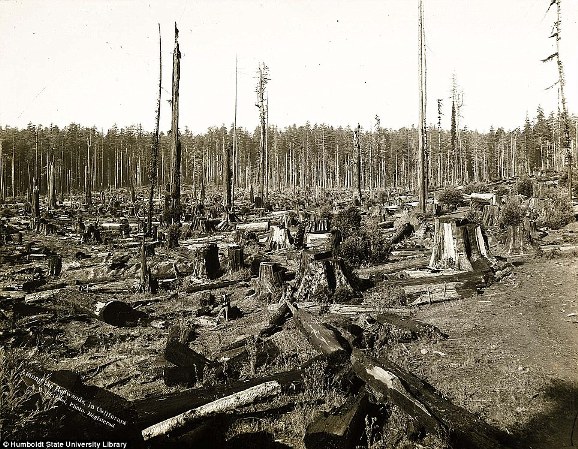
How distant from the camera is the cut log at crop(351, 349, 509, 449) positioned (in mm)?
3818

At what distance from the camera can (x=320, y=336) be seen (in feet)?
20.2

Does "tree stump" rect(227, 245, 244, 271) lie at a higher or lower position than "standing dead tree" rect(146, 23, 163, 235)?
lower

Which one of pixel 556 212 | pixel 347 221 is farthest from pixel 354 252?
pixel 556 212

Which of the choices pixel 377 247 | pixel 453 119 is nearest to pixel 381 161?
pixel 453 119

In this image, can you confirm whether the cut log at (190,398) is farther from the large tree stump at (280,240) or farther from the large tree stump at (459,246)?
the large tree stump at (280,240)

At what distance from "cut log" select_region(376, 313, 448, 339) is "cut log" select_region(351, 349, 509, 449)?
5.18 ft

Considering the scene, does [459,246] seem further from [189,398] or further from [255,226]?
[255,226]

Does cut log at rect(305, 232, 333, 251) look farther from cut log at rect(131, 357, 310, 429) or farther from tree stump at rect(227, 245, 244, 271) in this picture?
cut log at rect(131, 357, 310, 429)

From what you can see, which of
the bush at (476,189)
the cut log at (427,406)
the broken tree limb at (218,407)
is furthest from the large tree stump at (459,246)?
the bush at (476,189)
